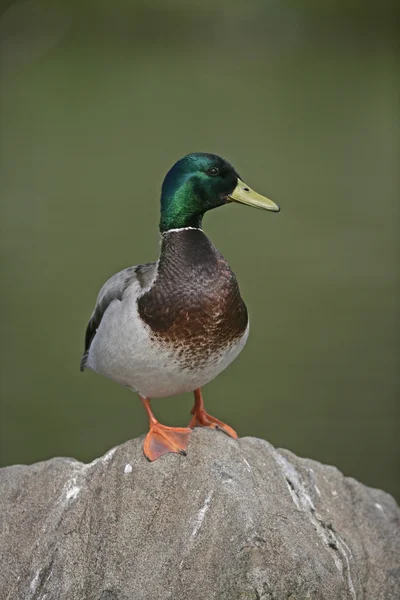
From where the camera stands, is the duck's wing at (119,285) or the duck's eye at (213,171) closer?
the duck's eye at (213,171)

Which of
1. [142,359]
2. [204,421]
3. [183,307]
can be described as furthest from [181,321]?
[204,421]

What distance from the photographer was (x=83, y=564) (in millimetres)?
2094

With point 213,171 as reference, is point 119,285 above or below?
below

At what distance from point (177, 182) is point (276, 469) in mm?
784

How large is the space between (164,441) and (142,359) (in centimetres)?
22

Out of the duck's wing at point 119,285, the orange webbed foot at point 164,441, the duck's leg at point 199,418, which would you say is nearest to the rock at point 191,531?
the orange webbed foot at point 164,441

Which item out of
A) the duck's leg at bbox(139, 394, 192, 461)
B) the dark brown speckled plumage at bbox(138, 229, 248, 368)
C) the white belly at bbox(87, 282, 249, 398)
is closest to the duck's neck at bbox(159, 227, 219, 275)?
the dark brown speckled plumage at bbox(138, 229, 248, 368)

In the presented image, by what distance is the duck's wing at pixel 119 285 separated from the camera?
223 centimetres

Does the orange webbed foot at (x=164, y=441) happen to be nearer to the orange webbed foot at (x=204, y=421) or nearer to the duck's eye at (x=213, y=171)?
the orange webbed foot at (x=204, y=421)

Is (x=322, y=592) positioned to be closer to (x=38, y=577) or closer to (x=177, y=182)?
(x=38, y=577)

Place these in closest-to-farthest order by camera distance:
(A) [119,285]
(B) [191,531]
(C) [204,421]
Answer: (B) [191,531], (A) [119,285], (C) [204,421]

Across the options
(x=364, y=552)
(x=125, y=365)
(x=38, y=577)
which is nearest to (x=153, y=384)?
(x=125, y=365)

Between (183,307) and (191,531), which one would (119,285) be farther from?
(191,531)

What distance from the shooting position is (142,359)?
2133mm
